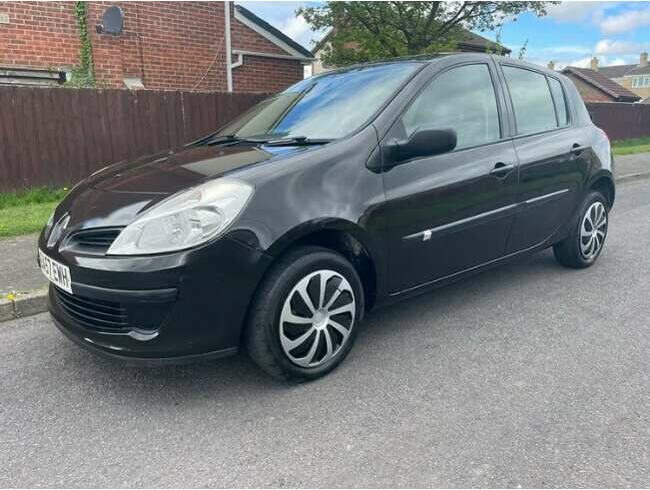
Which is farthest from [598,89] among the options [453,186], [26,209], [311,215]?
[311,215]

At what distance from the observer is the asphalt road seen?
6.91 ft

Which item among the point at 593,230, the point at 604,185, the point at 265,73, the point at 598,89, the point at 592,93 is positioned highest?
the point at 598,89

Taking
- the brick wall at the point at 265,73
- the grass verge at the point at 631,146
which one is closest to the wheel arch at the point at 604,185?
the brick wall at the point at 265,73

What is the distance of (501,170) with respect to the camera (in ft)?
11.5

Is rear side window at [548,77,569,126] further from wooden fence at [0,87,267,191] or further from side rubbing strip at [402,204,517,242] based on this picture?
wooden fence at [0,87,267,191]

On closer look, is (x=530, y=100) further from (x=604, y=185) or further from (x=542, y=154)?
(x=604, y=185)

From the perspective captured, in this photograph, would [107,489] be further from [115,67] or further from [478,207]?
[115,67]

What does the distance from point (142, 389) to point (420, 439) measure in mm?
1462

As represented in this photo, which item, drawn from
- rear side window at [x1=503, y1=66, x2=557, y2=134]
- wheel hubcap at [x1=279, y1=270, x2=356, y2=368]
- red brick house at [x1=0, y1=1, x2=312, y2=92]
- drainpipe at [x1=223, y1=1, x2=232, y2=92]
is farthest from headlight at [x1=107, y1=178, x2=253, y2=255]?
drainpipe at [x1=223, y1=1, x2=232, y2=92]

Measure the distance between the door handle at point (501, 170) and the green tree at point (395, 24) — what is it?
801cm

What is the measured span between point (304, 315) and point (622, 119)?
70.5ft

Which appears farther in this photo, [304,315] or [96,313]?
[304,315]

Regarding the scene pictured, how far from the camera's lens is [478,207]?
11.1ft

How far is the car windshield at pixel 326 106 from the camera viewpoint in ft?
10.2
